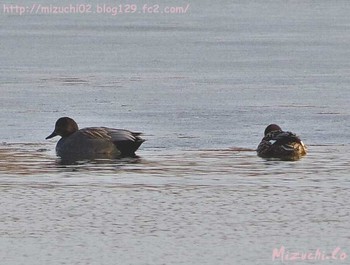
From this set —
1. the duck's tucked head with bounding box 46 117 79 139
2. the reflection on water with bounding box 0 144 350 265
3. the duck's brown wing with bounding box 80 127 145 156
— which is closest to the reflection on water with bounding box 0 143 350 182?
the reflection on water with bounding box 0 144 350 265

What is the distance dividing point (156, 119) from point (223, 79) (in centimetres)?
363

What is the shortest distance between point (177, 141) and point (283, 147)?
1.17 meters

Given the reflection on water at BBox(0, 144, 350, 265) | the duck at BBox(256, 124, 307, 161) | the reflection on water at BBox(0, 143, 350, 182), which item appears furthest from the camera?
the duck at BBox(256, 124, 307, 161)

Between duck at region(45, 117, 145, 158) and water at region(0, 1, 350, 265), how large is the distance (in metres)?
0.15

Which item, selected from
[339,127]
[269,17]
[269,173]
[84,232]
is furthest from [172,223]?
[269,17]

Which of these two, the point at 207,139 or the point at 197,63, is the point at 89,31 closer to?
the point at 197,63

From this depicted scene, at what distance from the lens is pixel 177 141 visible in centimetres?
1244

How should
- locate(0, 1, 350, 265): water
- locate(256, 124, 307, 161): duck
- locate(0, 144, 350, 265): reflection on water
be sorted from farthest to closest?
1. locate(256, 124, 307, 161): duck
2. locate(0, 1, 350, 265): water
3. locate(0, 144, 350, 265): reflection on water

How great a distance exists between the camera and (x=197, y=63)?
19.2 meters

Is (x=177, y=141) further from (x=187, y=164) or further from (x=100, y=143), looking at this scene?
(x=187, y=164)

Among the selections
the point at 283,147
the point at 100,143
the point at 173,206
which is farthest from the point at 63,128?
the point at 173,206

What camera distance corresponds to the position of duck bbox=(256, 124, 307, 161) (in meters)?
11.6

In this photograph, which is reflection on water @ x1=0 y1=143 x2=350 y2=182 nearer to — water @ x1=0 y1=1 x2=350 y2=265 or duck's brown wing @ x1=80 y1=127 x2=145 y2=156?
water @ x1=0 y1=1 x2=350 y2=265

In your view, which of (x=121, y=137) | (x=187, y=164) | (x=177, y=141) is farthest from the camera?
(x=177, y=141)
